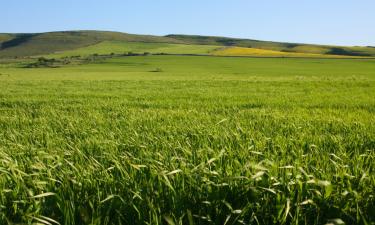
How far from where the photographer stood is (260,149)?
15.0ft

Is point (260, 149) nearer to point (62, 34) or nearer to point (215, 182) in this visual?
point (215, 182)

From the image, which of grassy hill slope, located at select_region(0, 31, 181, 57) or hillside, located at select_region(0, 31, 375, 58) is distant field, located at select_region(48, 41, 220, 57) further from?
grassy hill slope, located at select_region(0, 31, 181, 57)

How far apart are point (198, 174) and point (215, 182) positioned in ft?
0.49

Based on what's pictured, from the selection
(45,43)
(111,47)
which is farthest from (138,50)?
(45,43)

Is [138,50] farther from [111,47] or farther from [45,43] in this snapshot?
[45,43]

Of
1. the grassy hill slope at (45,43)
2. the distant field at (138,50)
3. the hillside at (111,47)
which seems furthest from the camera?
the grassy hill slope at (45,43)

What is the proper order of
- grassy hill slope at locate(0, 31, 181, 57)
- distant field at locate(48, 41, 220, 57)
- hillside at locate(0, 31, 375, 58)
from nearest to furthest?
distant field at locate(48, 41, 220, 57)
hillside at locate(0, 31, 375, 58)
grassy hill slope at locate(0, 31, 181, 57)

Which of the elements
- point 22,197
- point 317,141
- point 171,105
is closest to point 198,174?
point 22,197

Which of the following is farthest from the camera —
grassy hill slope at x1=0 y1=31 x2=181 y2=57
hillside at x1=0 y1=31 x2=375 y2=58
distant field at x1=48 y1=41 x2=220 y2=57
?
grassy hill slope at x1=0 y1=31 x2=181 y2=57

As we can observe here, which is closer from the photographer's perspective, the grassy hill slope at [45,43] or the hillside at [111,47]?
the hillside at [111,47]

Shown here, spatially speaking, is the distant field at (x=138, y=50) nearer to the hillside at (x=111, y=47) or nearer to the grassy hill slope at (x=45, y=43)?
the hillside at (x=111, y=47)

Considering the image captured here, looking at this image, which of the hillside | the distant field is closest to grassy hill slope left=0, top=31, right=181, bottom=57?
the hillside

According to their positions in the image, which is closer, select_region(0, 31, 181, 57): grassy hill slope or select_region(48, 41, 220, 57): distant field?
select_region(48, 41, 220, 57): distant field

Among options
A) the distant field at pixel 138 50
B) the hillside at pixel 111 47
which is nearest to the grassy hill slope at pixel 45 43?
the hillside at pixel 111 47
